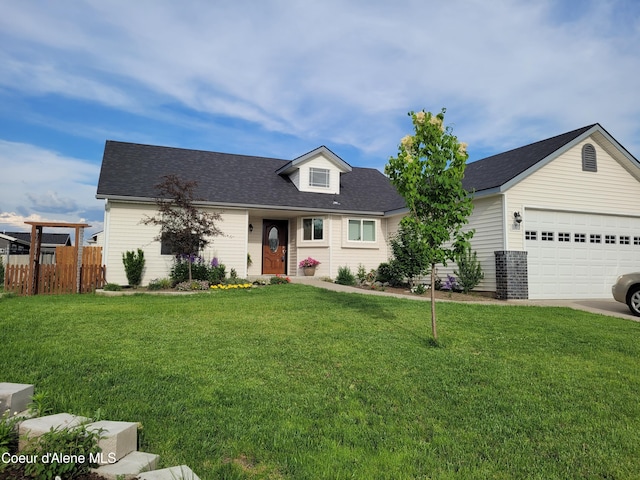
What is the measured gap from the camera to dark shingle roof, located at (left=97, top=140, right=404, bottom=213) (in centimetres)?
1552

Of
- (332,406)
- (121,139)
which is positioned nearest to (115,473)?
(332,406)

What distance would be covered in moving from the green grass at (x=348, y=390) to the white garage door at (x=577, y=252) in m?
5.70

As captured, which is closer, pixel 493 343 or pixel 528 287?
pixel 493 343

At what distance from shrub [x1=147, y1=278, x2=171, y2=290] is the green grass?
603 centimetres

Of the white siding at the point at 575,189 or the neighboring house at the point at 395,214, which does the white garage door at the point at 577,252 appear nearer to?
the neighboring house at the point at 395,214

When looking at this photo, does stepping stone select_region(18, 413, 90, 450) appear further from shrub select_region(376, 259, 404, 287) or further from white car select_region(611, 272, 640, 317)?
shrub select_region(376, 259, 404, 287)

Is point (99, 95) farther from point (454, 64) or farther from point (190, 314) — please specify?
point (454, 64)

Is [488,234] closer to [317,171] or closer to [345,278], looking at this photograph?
[345,278]

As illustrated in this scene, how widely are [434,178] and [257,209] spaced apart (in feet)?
37.3

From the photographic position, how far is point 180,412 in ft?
11.8

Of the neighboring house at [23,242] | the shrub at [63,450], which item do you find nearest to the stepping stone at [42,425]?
the shrub at [63,450]

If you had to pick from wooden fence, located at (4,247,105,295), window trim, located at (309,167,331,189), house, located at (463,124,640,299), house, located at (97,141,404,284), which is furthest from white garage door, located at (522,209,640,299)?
wooden fence, located at (4,247,105,295)

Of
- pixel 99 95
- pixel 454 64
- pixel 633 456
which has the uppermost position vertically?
pixel 454 64

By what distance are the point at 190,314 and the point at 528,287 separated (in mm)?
10600
